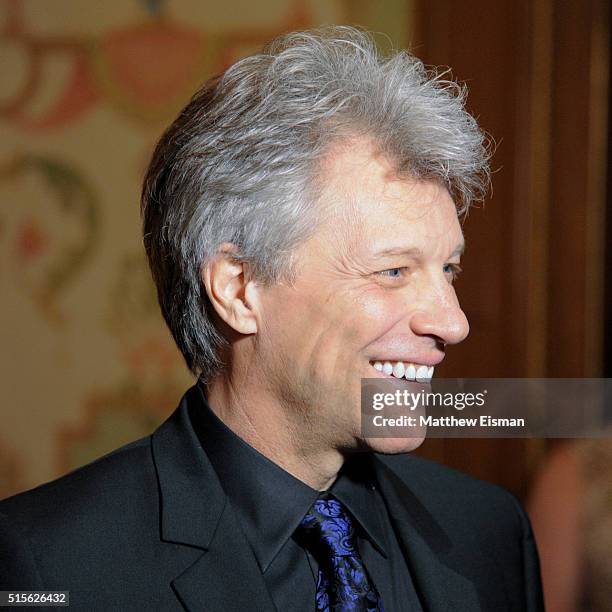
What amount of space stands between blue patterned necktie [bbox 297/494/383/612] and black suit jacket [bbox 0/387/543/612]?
8 centimetres

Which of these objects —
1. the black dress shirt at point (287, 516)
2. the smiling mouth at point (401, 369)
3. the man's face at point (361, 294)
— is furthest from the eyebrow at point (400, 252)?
the black dress shirt at point (287, 516)

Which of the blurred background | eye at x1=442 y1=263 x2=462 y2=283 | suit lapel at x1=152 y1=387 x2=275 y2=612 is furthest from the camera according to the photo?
the blurred background

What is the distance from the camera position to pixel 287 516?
3.64 feet

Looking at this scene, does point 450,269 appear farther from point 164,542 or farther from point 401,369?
point 164,542

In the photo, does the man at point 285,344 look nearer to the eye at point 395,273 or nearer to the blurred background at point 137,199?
the eye at point 395,273

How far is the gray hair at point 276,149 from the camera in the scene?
111 cm

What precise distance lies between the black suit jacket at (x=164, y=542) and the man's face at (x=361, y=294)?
156mm

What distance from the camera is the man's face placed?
1089mm

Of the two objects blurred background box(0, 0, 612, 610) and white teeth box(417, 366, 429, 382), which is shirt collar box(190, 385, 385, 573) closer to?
white teeth box(417, 366, 429, 382)

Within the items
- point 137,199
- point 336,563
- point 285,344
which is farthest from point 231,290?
point 137,199

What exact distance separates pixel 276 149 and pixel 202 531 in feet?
1.38

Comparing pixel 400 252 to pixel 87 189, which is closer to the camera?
pixel 400 252

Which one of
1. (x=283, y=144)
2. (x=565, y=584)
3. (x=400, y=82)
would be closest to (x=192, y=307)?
(x=283, y=144)

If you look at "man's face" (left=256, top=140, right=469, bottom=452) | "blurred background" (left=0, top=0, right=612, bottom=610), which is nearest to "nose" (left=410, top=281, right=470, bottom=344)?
"man's face" (left=256, top=140, right=469, bottom=452)
